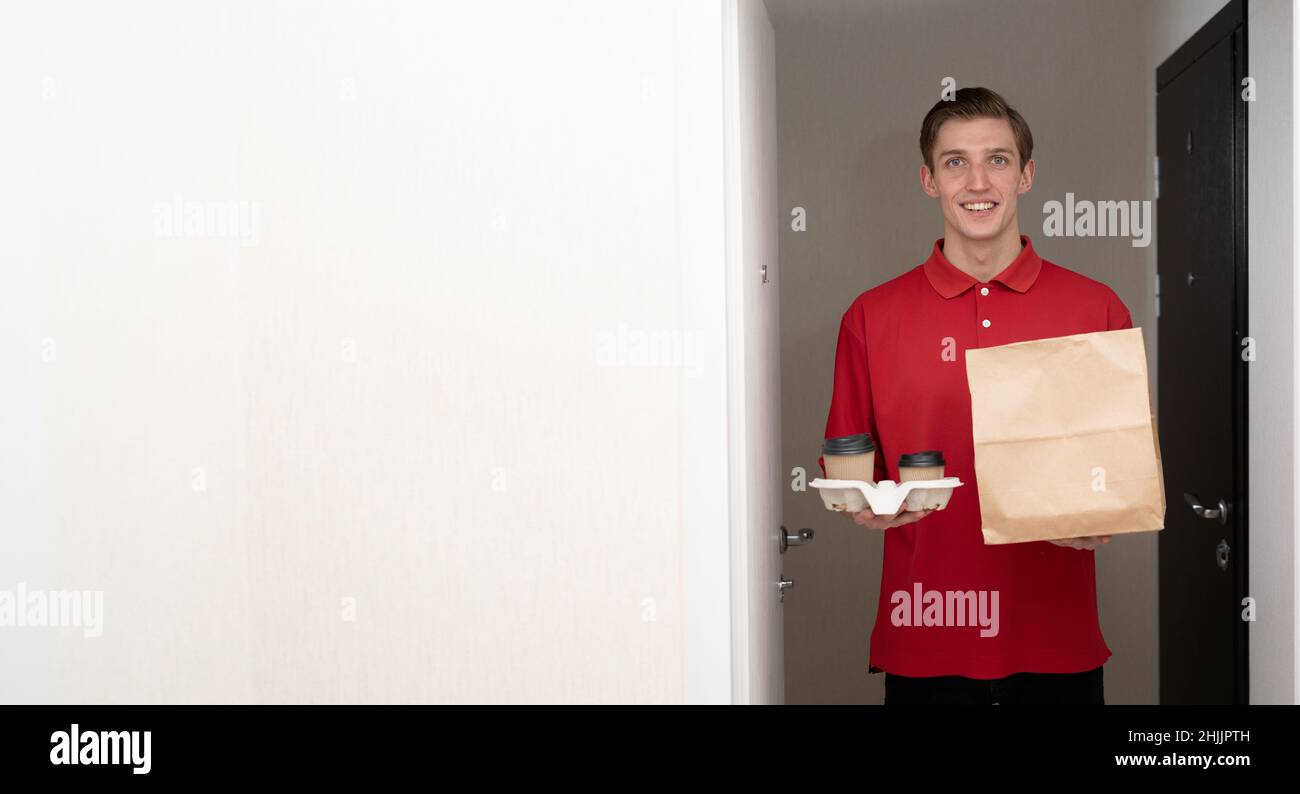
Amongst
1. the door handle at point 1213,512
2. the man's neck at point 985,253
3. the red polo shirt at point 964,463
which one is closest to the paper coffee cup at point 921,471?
the red polo shirt at point 964,463

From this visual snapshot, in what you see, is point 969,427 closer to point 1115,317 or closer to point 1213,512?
point 1115,317

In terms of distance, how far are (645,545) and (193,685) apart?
75 centimetres

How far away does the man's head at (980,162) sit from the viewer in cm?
182

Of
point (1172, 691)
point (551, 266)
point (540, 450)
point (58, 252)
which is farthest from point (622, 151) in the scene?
point (1172, 691)

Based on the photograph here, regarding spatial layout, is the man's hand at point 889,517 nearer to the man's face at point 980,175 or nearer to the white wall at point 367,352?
the white wall at point 367,352

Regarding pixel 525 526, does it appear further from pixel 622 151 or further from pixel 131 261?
pixel 131 261

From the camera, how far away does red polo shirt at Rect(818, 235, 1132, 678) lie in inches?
70.8

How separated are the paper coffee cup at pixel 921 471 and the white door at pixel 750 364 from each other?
24 cm

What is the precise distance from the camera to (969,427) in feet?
6.06

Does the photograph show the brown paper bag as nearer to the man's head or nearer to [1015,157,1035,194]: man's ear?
the man's head

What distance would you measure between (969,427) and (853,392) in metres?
0.23

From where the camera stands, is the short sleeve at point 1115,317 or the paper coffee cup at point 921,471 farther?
the short sleeve at point 1115,317
